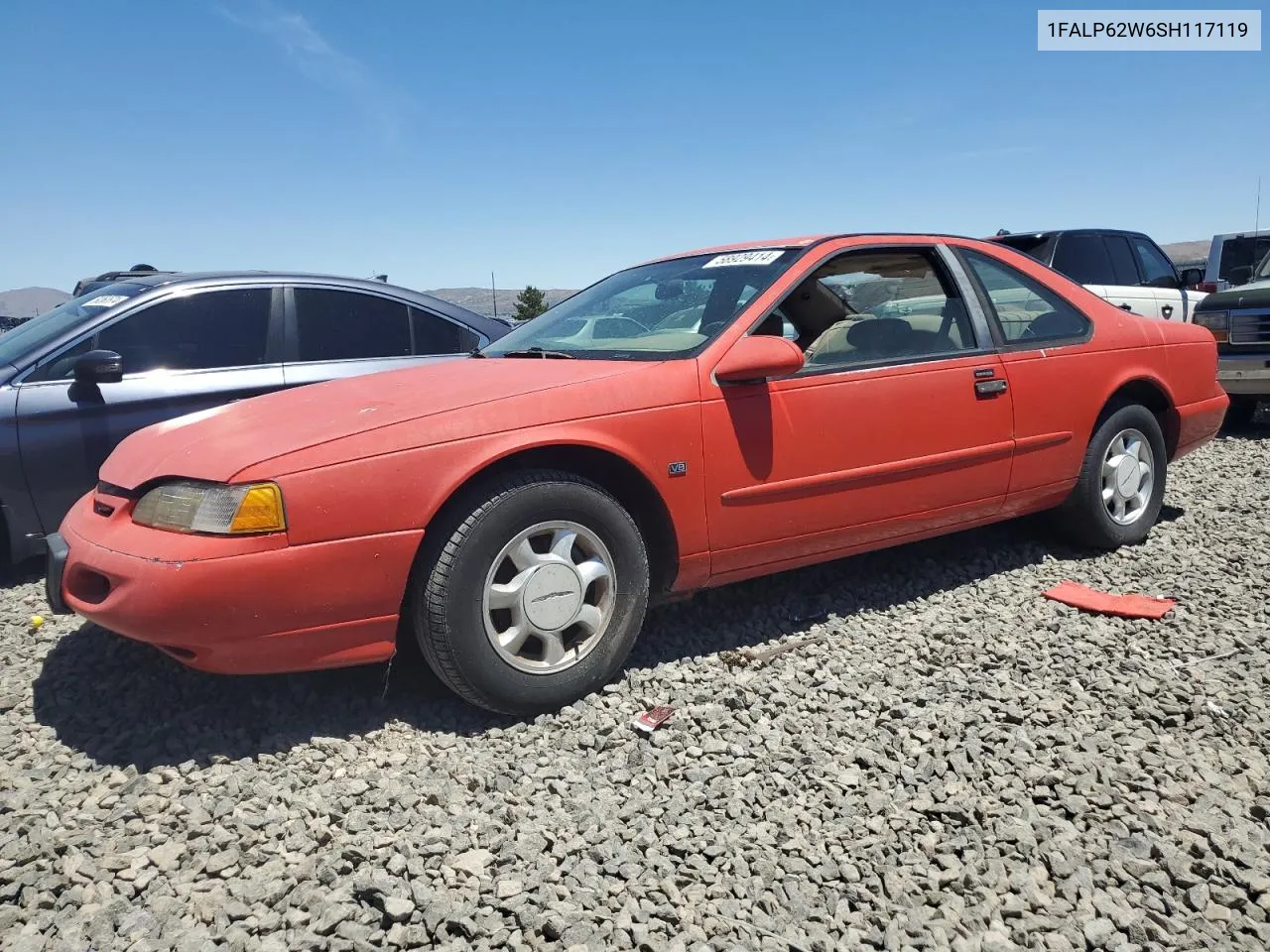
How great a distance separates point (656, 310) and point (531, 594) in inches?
54.8

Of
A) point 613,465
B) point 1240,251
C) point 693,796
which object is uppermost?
point 1240,251

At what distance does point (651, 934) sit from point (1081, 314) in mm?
3514

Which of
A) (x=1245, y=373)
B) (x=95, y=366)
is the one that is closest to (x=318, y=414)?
(x=95, y=366)

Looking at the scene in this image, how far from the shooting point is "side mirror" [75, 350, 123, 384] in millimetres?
4090

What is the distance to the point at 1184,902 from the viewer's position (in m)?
1.89

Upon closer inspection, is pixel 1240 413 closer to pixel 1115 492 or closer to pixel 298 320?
pixel 1115 492

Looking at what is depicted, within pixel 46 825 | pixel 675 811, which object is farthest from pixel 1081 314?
pixel 46 825

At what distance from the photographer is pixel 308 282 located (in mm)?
4930

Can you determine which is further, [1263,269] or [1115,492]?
[1263,269]

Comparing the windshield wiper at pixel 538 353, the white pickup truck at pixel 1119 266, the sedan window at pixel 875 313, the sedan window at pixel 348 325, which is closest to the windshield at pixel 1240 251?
the white pickup truck at pixel 1119 266

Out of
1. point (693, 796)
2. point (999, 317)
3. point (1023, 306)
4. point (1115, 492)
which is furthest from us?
point (1115, 492)

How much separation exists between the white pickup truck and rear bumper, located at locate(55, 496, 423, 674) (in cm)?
744

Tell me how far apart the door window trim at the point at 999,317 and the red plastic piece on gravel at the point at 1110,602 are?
103 cm

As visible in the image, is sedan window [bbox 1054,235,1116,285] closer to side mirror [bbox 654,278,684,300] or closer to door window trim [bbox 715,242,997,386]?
door window trim [bbox 715,242,997,386]
